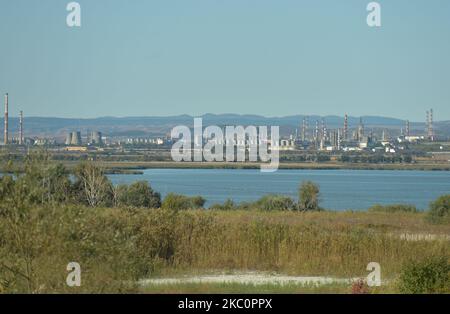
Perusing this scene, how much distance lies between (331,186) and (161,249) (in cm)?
7118

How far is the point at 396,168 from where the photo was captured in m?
126

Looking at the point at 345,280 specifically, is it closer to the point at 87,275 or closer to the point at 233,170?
the point at 87,275

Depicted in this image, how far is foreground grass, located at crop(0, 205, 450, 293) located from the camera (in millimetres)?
11984

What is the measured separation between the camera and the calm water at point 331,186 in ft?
218

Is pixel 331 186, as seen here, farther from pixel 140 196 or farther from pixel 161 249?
pixel 161 249

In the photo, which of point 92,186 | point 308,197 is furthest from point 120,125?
point 92,186

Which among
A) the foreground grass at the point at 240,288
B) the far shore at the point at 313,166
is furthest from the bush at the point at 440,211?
the far shore at the point at 313,166

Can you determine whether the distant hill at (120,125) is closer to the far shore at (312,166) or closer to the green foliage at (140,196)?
the far shore at (312,166)

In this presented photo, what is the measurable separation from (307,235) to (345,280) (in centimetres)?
412

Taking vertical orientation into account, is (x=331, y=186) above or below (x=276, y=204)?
below

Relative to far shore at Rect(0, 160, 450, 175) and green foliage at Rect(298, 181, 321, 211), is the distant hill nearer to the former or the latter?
far shore at Rect(0, 160, 450, 175)

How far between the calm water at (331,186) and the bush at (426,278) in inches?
1115

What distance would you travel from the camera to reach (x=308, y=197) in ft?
152
